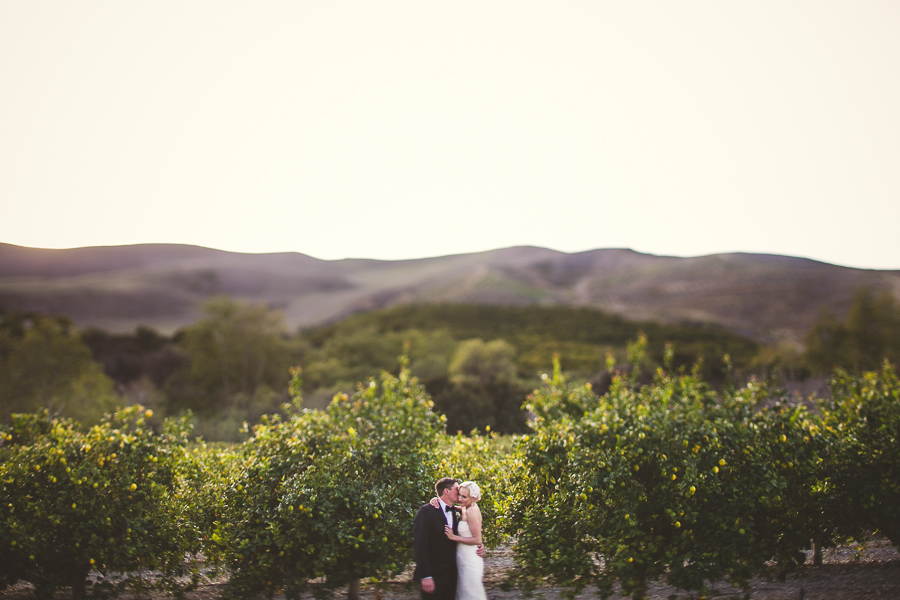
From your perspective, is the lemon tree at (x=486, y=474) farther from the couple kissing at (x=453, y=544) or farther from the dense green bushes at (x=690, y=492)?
the couple kissing at (x=453, y=544)

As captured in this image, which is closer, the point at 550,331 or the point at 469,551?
the point at 469,551

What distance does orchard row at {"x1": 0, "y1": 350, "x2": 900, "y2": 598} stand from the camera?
18.1 feet

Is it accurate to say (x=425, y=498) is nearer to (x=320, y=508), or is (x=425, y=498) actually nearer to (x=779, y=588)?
(x=320, y=508)

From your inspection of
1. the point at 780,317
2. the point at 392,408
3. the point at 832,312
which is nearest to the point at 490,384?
the point at 392,408

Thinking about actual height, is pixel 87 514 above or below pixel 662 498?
below

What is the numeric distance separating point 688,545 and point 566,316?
2613 inches

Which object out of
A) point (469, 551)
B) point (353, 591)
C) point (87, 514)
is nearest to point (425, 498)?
point (469, 551)

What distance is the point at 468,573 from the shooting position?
4.87 meters

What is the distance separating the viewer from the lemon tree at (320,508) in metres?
5.46

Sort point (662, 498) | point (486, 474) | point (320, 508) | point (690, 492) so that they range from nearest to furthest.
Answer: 1. point (690, 492)
2. point (320, 508)
3. point (662, 498)
4. point (486, 474)

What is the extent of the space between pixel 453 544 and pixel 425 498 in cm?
95

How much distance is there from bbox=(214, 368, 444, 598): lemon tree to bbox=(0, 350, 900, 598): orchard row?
2 centimetres

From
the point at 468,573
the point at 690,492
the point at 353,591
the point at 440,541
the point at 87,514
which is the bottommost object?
the point at 353,591

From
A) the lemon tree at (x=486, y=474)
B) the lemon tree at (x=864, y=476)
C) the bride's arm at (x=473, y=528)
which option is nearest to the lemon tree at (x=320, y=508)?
the lemon tree at (x=486, y=474)
